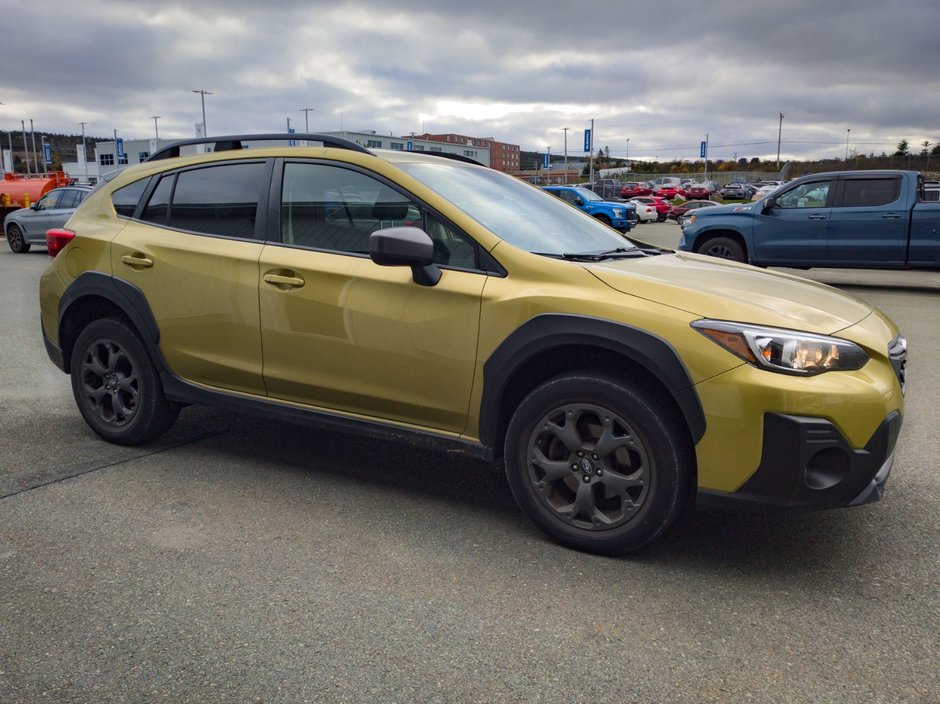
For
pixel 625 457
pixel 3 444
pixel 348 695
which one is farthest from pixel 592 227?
pixel 3 444

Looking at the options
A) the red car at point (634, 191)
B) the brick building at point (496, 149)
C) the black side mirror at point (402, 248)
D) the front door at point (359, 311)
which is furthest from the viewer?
the brick building at point (496, 149)

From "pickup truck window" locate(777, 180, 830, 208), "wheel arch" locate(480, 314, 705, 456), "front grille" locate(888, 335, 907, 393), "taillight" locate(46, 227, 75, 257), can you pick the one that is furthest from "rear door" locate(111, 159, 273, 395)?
"pickup truck window" locate(777, 180, 830, 208)

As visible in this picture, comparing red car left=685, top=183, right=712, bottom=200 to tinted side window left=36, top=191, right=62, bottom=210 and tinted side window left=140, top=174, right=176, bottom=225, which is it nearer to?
tinted side window left=36, top=191, right=62, bottom=210

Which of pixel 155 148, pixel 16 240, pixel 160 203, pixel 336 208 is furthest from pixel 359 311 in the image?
pixel 155 148

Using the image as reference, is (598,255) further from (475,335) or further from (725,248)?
(725,248)

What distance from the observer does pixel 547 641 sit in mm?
2758

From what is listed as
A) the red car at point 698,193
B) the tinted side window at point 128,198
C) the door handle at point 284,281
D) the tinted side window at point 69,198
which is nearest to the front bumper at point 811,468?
the door handle at point 284,281

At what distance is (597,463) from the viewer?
329cm

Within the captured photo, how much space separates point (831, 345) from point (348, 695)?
2.04 m

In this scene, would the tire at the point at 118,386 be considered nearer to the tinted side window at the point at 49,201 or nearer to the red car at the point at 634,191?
the tinted side window at the point at 49,201

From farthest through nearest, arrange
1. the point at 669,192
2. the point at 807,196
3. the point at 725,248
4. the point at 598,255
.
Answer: the point at 669,192 → the point at 725,248 → the point at 807,196 → the point at 598,255

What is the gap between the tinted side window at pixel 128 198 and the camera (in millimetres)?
4777

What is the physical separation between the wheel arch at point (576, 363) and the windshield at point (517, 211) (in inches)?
19.7

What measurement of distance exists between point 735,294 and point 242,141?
2.70 metres
